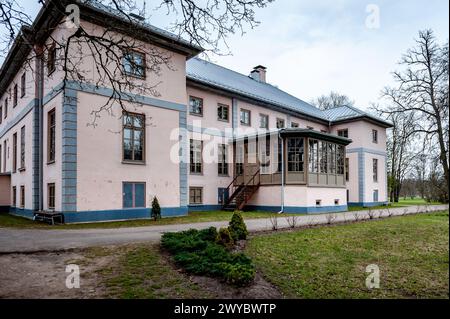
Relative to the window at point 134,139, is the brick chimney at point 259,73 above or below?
above

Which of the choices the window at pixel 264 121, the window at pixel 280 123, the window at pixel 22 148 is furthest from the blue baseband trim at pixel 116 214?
the window at pixel 280 123

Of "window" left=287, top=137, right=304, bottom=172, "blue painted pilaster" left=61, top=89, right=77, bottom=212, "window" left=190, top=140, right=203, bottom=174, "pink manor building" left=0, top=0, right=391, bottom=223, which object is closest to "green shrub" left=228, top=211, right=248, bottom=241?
"pink manor building" left=0, top=0, right=391, bottom=223

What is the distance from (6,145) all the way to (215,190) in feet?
48.4

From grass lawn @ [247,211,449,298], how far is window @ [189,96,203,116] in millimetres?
12688

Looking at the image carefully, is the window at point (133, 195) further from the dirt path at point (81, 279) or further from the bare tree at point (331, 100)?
the bare tree at point (331, 100)

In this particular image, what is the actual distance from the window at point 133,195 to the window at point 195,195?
19.4 feet

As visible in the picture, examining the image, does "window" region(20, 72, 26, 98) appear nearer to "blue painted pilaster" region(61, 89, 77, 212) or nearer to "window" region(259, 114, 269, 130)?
"blue painted pilaster" region(61, 89, 77, 212)

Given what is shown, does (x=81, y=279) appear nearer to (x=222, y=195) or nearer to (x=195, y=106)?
(x=195, y=106)

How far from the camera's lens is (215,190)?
22.3 metres

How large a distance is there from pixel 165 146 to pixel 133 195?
2.99 m

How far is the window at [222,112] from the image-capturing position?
22938 mm

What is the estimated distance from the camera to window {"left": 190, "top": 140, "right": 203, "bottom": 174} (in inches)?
842
